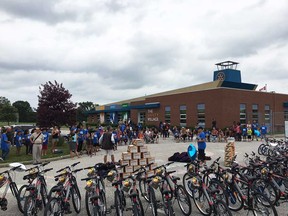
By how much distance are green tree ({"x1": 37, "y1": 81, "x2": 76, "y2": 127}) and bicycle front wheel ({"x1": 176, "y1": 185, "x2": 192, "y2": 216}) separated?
18494mm

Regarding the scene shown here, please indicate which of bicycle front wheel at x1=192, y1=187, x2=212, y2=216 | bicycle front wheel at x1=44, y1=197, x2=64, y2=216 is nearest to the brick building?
bicycle front wheel at x1=192, y1=187, x2=212, y2=216

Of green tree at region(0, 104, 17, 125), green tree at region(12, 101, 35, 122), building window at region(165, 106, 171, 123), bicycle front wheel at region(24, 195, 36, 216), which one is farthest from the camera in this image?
green tree at region(12, 101, 35, 122)

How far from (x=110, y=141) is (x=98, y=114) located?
47499mm

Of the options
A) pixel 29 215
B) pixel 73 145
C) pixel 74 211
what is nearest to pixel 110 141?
pixel 73 145

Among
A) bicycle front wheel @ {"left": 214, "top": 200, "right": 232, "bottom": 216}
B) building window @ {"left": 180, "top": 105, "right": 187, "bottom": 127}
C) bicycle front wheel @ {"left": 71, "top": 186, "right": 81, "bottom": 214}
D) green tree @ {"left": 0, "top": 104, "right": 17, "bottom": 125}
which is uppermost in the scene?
green tree @ {"left": 0, "top": 104, "right": 17, "bottom": 125}

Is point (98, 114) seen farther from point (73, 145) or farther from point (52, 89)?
point (73, 145)

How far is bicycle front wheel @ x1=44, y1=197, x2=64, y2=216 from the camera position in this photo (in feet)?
16.7

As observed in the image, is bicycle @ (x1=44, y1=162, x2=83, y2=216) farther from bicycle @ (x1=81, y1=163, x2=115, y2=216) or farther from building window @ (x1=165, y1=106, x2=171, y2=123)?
building window @ (x1=165, y1=106, x2=171, y2=123)

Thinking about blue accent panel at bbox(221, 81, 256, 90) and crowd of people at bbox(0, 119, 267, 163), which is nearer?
crowd of people at bbox(0, 119, 267, 163)

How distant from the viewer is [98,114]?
192 feet

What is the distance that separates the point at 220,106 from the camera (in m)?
31.7

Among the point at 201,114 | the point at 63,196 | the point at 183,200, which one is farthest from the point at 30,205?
the point at 201,114

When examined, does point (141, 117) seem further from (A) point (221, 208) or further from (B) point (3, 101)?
(B) point (3, 101)

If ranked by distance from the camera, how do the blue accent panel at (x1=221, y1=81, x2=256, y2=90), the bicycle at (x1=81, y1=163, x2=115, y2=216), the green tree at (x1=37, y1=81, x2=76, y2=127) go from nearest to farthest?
the bicycle at (x1=81, y1=163, x2=115, y2=216), the green tree at (x1=37, y1=81, x2=76, y2=127), the blue accent panel at (x1=221, y1=81, x2=256, y2=90)
